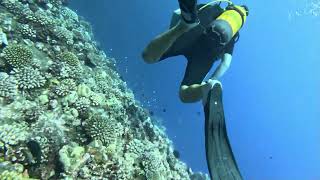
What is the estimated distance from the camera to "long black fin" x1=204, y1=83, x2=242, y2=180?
5.59 meters

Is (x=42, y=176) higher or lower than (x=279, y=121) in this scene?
lower

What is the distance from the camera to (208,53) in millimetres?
6598

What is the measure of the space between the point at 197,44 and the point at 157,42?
1043mm

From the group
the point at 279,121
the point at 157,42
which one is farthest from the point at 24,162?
the point at 279,121

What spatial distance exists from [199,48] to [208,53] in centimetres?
20

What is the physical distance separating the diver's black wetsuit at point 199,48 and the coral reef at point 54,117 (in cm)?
189

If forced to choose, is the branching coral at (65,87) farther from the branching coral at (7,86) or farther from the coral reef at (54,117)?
the branching coral at (7,86)

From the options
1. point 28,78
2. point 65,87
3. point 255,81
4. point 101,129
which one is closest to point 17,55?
point 28,78

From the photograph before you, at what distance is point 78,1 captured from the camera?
30.1 metres

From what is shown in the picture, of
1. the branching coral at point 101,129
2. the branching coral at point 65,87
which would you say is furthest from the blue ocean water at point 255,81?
the branching coral at point 101,129

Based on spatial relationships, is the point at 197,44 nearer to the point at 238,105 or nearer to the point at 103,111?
the point at 103,111

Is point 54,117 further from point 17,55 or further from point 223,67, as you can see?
point 223,67

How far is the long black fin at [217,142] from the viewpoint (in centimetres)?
559

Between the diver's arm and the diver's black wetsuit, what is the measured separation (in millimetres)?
159
